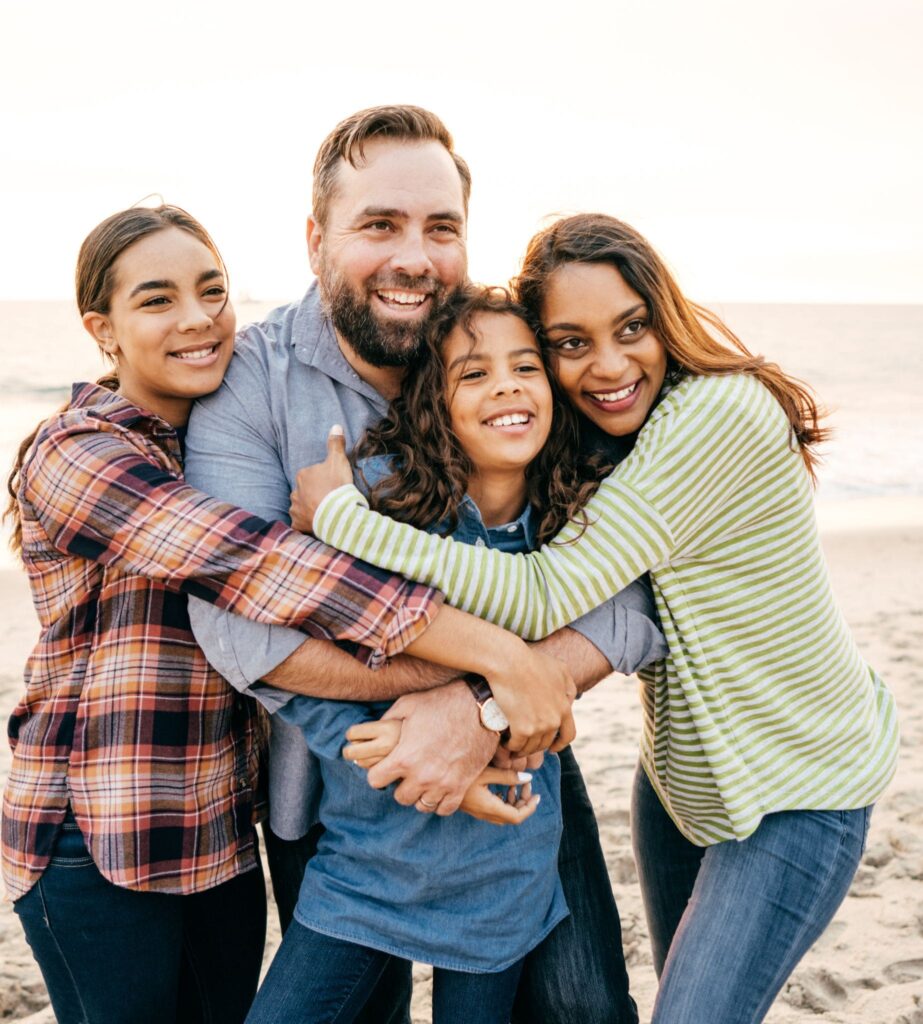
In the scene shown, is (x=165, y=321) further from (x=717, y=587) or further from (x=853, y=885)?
(x=853, y=885)

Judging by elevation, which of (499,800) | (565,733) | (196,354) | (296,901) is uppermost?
(196,354)

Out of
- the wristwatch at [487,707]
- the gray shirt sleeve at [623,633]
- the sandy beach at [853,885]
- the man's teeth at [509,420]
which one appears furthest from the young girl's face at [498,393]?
the sandy beach at [853,885]

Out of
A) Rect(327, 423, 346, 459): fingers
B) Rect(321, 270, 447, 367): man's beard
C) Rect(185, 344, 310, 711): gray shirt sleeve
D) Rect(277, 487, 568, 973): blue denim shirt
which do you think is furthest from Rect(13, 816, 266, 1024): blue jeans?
Rect(321, 270, 447, 367): man's beard

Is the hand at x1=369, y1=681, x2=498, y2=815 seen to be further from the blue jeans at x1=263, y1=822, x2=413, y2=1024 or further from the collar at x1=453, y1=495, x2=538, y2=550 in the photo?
the blue jeans at x1=263, y1=822, x2=413, y2=1024

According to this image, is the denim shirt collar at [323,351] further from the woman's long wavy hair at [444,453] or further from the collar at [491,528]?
the collar at [491,528]

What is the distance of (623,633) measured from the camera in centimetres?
242

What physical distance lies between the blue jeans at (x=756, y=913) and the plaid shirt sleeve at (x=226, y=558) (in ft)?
3.29

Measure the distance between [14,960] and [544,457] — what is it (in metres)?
3.12

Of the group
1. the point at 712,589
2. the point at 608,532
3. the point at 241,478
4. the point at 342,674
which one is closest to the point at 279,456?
the point at 241,478

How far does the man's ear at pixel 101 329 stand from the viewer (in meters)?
2.66

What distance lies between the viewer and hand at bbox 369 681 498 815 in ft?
7.43

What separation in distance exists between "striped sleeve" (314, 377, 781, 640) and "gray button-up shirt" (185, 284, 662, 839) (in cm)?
18

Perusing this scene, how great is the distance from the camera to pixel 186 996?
2701 millimetres

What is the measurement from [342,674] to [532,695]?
1.47ft
